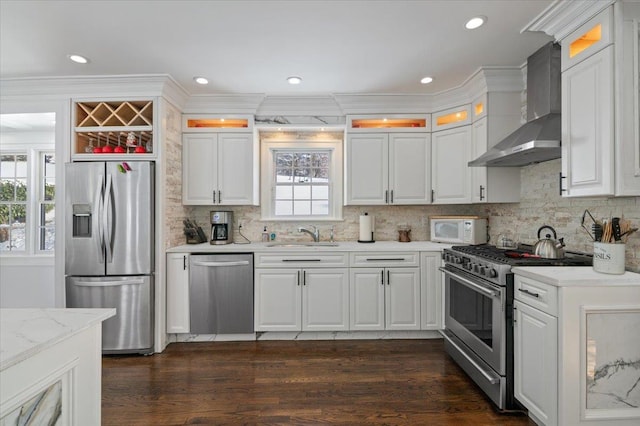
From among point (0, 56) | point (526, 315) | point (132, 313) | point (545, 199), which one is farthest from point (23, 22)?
point (545, 199)

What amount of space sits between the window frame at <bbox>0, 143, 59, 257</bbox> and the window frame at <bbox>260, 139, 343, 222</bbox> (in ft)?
9.01

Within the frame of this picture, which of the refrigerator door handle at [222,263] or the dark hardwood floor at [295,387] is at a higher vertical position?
the refrigerator door handle at [222,263]

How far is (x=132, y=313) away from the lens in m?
3.18

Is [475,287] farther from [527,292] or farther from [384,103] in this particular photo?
[384,103]

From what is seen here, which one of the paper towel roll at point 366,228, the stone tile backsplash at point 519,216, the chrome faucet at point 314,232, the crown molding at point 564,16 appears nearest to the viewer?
the crown molding at point 564,16

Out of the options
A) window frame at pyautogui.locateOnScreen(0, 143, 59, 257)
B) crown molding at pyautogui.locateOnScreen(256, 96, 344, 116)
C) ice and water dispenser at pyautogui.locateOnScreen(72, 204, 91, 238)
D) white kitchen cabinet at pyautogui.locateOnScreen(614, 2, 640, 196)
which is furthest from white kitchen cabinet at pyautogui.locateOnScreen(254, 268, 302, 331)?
window frame at pyautogui.locateOnScreen(0, 143, 59, 257)

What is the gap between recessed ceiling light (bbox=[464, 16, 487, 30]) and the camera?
233 cm

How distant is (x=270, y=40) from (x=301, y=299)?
2.46 metres

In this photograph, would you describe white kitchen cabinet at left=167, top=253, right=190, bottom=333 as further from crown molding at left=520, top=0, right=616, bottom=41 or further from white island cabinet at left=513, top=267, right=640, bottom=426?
crown molding at left=520, top=0, right=616, bottom=41

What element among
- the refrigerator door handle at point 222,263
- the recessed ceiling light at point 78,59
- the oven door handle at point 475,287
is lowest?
the oven door handle at point 475,287

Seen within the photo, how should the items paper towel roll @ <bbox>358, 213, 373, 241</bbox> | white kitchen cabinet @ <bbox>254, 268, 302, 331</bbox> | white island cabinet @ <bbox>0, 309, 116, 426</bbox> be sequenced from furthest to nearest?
paper towel roll @ <bbox>358, 213, 373, 241</bbox> → white kitchen cabinet @ <bbox>254, 268, 302, 331</bbox> → white island cabinet @ <bbox>0, 309, 116, 426</bbox>

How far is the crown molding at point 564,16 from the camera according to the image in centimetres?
200

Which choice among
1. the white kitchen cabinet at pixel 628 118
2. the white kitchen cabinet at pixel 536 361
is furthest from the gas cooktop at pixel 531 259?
the white kitchen cabinet at pixel 628 118

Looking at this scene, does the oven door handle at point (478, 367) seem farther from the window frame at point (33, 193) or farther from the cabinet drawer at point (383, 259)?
the window frame at point (33, 193)
